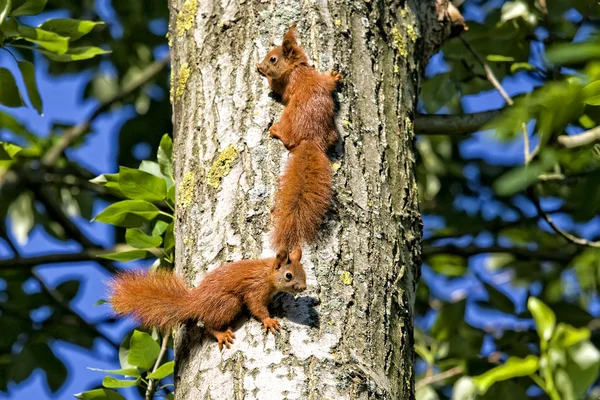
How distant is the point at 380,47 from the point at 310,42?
0.71ft

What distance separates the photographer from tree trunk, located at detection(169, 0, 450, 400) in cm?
191

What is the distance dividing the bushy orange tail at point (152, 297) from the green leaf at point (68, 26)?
980 millimetres

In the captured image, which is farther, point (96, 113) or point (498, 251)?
point (96, 113)

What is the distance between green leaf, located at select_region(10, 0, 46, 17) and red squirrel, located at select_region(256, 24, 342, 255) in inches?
37.3

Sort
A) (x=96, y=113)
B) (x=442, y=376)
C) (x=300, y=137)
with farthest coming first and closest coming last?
(x=96, y=113)
(x=442, y=376)
(x=300, y=137)

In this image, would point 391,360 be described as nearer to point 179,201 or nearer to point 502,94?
point 179,201

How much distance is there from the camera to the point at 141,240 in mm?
2621

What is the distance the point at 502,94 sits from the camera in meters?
3.27

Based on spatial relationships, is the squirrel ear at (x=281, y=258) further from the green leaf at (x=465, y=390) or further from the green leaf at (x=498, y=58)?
the green leaf at (x=498, y=58)

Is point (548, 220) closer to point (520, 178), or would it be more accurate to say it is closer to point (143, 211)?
point (143, 211)

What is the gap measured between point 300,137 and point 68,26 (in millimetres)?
1155

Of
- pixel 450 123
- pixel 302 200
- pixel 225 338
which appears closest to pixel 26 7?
pixel 302 200

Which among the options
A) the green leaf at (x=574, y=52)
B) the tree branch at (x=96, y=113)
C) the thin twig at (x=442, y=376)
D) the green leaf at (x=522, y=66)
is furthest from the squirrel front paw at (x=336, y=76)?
the tree branch at (x=96, y=113)

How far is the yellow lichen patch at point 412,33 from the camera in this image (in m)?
2.55
